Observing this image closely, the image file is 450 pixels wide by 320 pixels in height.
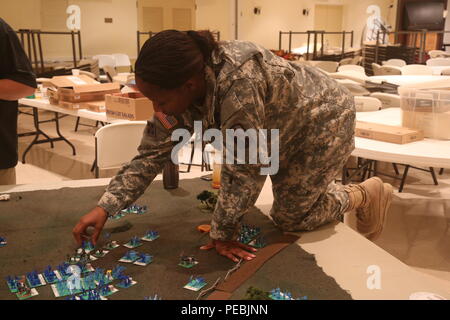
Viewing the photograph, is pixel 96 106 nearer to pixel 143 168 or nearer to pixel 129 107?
pixel 129 107

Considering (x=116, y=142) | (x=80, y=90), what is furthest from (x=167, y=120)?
(x=80, y=90)

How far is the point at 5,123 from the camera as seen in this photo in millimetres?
2117

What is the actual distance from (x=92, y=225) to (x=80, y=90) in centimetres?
254

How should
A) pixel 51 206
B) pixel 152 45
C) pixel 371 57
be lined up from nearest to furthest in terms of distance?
1. pixel 152 45
2. pixel 51 206
3. pixel 371 57

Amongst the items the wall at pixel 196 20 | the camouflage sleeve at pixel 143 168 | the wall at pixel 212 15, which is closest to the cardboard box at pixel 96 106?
the camouflage sleeve at pixel 143 168

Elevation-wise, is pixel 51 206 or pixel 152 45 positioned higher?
pixel 152 45

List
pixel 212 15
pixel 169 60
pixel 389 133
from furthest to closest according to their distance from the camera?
pixel 212 15, pixel 389 133, pixel 169 60

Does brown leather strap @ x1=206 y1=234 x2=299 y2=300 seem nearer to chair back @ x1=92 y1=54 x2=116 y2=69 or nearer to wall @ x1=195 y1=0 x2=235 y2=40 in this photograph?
chair back @ x1=92 y1=54 x2=116 y2=69

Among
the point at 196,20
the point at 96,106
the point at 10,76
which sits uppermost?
the point at 196,20

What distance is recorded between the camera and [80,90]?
3.79m
